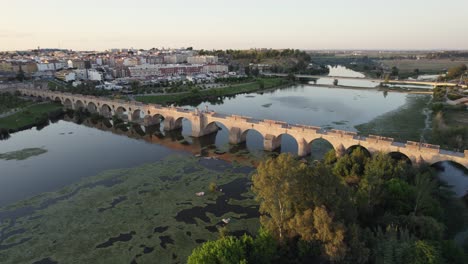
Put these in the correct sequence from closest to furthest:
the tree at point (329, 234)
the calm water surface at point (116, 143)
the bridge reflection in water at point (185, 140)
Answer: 1. the tree at point (329, 234)
2. the calm water surface at point (116, 143)
3. the bridge reflection in water at point (185, 140)

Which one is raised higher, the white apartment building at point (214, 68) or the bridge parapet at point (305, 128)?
the white apartment building at point (214, 68)

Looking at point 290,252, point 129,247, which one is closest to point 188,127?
point 129,247

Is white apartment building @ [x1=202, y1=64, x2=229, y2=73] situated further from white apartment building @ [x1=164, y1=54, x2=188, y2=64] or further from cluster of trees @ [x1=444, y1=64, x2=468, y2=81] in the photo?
cluster of trees @ [x1=444, y1=64, x2=468, y2=81]

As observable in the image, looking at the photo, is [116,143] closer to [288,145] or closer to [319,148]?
[288,145]

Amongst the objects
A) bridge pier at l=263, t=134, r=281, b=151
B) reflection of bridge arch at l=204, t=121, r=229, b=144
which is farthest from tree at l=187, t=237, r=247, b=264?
reflection of bridge arch at l=204, t=121, r=229, b=144

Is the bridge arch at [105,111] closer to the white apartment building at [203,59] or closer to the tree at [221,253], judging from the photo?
the tree at [221,253]

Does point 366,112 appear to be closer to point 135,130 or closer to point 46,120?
point 135,130

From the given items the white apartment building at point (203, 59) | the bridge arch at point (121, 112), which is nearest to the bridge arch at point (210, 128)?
the bridge arch at point (121, 112)
